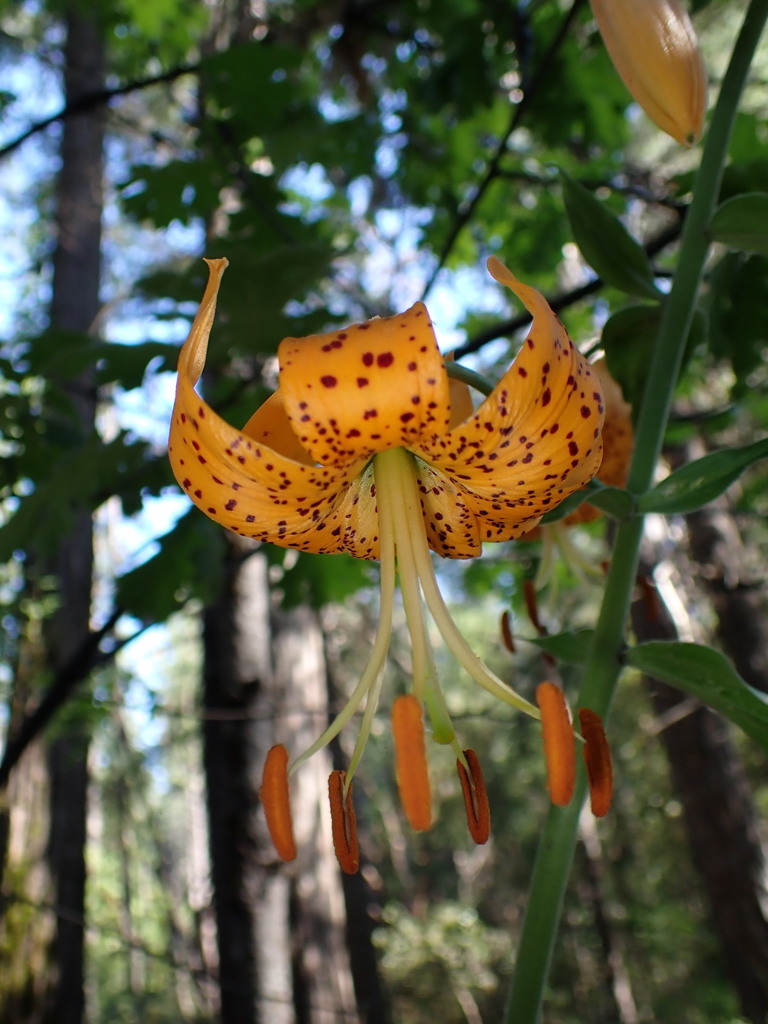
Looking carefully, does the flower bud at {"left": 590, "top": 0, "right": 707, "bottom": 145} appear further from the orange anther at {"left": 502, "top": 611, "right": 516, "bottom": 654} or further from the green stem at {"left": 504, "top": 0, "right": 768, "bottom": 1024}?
the orange anther at {"left": 502, "top": 611, "right": 516, "bottom": 654}

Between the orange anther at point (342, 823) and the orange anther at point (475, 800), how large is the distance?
11 cm

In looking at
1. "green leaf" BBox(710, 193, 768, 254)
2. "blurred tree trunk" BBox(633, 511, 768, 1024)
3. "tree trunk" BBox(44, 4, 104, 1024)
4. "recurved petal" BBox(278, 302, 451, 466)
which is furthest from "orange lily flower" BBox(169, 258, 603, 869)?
"blurred tree trunk" BBox(633, 511, 768, 1024)

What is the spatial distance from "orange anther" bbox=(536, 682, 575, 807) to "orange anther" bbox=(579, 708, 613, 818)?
2 cm

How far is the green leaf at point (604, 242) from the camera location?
87cm

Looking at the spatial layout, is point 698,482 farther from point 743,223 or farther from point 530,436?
point 743,223

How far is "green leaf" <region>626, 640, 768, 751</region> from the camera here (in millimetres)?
718

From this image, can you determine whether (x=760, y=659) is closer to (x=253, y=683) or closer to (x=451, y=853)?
(x=253, y=683)

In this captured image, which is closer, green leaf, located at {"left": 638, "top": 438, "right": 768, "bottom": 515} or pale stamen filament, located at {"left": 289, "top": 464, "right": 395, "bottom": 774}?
green leaf, located at {"left": 638, "top": 438, "right": 768, "bottom": 515}

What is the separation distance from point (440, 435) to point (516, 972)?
0.46m

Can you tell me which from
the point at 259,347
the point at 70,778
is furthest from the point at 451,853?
the point at 259,347

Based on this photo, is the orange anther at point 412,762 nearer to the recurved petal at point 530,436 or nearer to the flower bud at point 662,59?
the recurved petal at point 530,436

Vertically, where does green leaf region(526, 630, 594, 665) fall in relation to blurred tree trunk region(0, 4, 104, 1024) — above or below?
below

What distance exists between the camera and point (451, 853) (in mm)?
20109

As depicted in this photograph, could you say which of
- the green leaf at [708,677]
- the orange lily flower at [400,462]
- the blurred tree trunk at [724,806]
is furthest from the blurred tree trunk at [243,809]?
the blurred tree trunk at [724,806]
